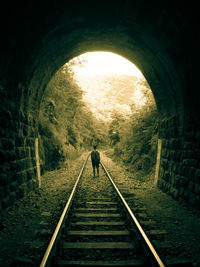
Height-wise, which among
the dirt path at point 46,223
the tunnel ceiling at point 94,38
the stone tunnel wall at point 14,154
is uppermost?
the tunnel ceiling at point 94,38

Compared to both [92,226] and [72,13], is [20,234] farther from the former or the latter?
[72,13]

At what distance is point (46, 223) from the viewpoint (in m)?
3.97

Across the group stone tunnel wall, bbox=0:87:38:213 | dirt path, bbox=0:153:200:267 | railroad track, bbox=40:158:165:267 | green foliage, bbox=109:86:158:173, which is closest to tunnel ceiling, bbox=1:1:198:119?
stone tunnel wall, bbox=0:87:38:213

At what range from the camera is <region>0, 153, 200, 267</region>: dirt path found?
301 centimetres

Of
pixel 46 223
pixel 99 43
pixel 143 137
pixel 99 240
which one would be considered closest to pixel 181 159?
pixel 99 240

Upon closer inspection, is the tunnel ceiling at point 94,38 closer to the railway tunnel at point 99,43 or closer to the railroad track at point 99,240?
the railway tunnel at point 99,43

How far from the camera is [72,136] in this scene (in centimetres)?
2188

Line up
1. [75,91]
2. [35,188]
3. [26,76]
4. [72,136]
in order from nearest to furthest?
[26,76] < [35,188] < [75,91] < [72,136]

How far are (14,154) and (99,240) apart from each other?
3.59 m

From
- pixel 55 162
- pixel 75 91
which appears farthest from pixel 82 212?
pixel 75 91

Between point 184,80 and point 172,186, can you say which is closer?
point 184,80

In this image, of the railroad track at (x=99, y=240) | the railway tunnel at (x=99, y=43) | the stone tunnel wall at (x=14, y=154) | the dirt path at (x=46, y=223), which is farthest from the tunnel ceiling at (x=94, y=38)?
the railroad track at (x=99, y=240)

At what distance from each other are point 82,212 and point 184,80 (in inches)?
185

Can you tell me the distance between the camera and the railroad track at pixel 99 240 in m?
2.69
